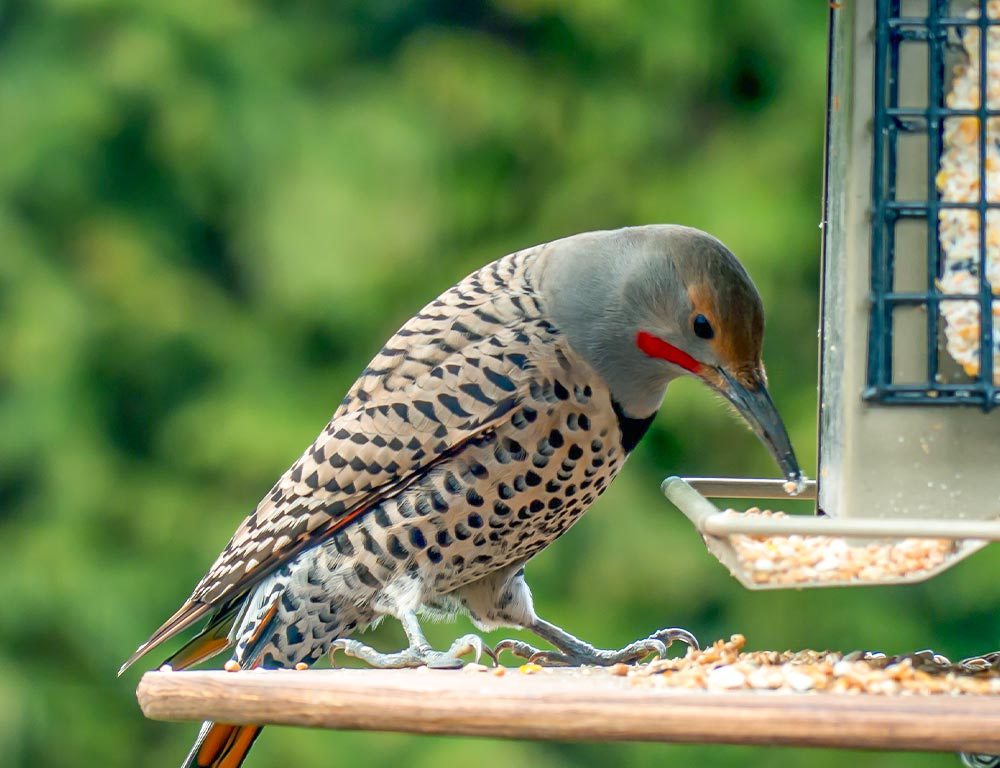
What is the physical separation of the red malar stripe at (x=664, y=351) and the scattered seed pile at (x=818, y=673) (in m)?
0.56

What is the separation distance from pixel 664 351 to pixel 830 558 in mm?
686

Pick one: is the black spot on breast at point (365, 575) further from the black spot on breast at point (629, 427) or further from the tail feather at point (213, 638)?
the black spot on breast at point (629, 427)

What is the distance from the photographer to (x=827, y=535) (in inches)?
77.7

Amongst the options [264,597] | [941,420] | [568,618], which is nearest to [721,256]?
[941,420]

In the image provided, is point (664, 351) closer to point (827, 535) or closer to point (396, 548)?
point (396, 548)

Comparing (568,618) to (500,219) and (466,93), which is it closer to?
(500,219)

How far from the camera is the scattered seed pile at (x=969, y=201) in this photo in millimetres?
2365

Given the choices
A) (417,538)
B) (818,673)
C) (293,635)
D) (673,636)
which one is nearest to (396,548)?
(417,538)

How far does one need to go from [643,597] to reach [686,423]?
65cm

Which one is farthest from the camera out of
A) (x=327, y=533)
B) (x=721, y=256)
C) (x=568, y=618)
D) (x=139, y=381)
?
(x=139, y=381)

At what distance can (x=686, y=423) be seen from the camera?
5391 millimetres

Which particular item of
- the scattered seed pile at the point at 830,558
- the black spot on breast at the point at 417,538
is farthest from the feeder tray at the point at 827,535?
the black spot on breast at the point at 417,538

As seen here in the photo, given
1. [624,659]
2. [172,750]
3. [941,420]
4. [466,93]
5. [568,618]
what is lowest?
[172,750]

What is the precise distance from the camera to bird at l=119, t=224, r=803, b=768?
111 inches
